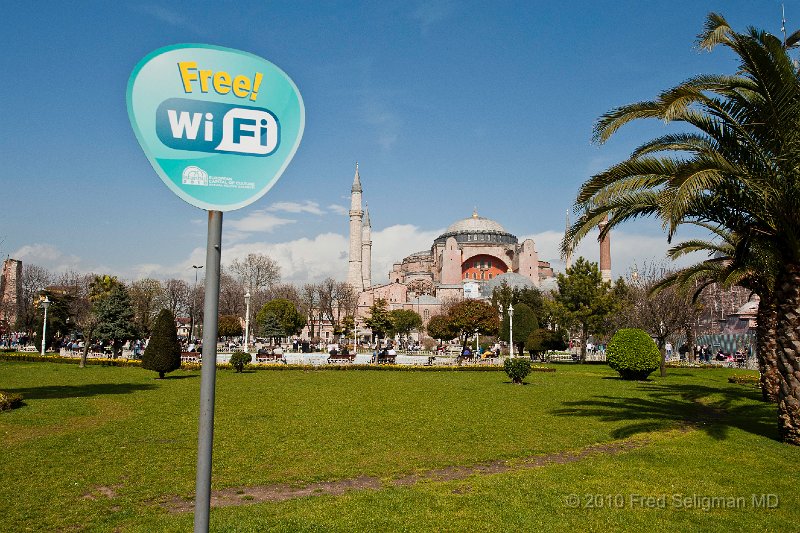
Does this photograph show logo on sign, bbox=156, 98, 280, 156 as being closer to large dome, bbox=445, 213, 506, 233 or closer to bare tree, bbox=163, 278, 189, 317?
bare tree, bbox=163, 278, 189, 317

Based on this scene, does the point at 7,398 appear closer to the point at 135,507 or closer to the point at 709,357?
the point at 135,507

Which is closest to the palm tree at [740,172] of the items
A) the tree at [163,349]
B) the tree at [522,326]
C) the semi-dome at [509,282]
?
the tree at [163,349]

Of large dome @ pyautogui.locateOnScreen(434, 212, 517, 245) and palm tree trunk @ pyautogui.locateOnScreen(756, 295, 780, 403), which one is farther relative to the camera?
large dome @ pyautogui.locateOnScreen(434, 212, 517, 245)

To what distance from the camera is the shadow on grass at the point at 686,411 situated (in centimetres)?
1130

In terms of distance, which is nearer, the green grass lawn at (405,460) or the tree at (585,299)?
the green grass lawn at (405,460)

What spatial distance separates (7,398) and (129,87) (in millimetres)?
13413

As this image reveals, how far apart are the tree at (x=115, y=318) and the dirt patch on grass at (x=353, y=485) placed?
102 feet

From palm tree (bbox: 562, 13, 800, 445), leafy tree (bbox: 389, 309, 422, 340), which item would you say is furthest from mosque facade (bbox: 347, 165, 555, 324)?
palm tree (bbox: 562, 13, 800, 445)

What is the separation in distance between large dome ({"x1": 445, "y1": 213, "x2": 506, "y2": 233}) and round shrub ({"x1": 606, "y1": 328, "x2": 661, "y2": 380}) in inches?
3231

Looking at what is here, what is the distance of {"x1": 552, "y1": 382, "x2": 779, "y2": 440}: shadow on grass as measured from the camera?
11.3 metres

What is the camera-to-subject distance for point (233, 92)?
2.55 m

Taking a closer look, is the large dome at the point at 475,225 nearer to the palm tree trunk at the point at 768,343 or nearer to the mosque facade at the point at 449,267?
the mosque facade at the point at 449,267

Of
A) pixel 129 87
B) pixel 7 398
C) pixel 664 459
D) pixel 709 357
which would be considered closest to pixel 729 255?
pixel 664 459

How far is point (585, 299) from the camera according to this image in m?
37.8
